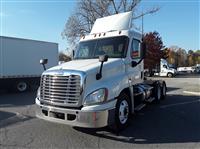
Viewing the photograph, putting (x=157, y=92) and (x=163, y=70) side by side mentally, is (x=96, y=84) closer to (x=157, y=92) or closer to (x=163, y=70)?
(x=157, y=92)

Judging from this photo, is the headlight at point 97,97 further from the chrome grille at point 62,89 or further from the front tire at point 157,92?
the front tire at point 157,92

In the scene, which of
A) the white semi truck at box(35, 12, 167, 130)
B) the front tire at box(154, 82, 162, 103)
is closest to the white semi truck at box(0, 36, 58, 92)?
the white semi truck at box(35, 12, 167, 130)

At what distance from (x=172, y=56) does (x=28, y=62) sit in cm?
6913

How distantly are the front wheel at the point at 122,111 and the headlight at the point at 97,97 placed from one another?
66cm

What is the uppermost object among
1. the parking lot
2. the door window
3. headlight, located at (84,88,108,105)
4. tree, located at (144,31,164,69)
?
tree, located at (144,31,164,69)

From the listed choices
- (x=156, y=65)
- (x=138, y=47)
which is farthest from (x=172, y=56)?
(x=138, y=47)

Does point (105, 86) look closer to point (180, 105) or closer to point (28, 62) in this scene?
point (180, 105)

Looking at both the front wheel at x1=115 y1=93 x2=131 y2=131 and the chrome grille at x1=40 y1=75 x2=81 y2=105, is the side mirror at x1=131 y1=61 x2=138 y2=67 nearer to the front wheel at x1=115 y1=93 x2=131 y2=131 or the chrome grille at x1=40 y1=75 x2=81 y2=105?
the front wheel at x1=115 y1=93 x2=131 y2=131

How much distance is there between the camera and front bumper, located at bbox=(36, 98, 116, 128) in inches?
213

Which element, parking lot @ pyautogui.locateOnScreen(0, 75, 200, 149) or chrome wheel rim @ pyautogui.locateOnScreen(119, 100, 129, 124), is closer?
parking lot @ pyautogui.locateOnScreen(0, 75, 200, 149)

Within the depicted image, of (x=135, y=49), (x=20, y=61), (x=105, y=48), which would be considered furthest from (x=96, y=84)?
(x=20, y=61)

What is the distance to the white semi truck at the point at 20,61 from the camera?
15609 millimetres

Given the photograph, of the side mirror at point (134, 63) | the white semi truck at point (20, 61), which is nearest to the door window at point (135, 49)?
the side mirror at point (134, 63)

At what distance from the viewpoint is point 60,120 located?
5711 mm
